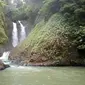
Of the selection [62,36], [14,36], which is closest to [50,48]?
[62,36]

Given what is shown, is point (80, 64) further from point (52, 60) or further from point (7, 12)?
point (7, 12)

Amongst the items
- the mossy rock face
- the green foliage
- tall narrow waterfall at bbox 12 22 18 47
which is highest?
the green foliage

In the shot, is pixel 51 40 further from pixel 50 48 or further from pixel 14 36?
pixel 14 36

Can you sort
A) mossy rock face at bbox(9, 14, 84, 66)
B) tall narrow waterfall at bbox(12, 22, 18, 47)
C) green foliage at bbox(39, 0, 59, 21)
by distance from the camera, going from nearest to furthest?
mossy rock face at bbox(9, 14, 84, 66) < green foliage at bbox(39, 0, 59, 21) < tall narrow waterfall at bbox(12, 22, 18, 47)

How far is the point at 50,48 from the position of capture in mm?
23109

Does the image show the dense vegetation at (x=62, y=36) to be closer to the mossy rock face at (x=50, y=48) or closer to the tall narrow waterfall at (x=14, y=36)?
the mossy rock face at (x=50, y=48)

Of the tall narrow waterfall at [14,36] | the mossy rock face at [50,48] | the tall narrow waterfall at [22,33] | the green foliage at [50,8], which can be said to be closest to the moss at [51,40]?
the mossy rock face at [50,48]

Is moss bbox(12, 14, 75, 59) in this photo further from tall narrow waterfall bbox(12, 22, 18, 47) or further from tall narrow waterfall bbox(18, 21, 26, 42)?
tall narrow waterfall bbox(12, 22, 18, 47)

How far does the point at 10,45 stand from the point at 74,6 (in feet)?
45.3

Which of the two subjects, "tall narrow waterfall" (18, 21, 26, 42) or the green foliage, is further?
"tall narrow waterfall" (18, 21, 26, 42)

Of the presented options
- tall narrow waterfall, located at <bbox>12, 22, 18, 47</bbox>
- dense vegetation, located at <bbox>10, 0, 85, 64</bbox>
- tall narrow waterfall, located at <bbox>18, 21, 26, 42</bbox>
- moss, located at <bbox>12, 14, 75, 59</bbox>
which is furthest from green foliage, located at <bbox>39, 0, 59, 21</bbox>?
tall narrow waterfall, located at <bbox>12, 22, 18, 47</bbox>

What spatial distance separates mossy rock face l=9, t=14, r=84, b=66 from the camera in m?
22.4

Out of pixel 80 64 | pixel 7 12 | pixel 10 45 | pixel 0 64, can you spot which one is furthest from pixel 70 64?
pixel 7 12

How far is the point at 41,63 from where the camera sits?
22.0 m
